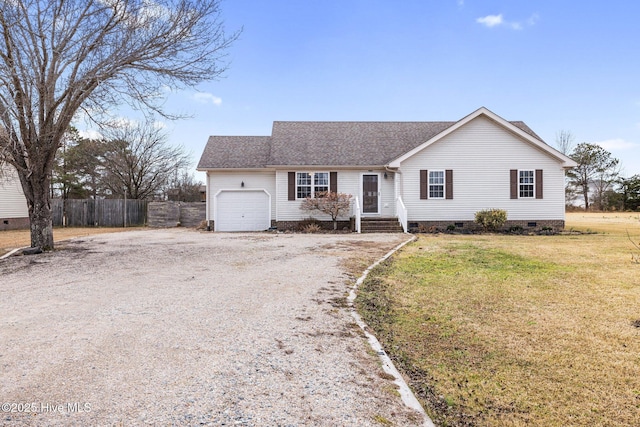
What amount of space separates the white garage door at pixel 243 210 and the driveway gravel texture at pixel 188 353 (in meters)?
11.1

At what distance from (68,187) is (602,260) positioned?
3270 centimetres

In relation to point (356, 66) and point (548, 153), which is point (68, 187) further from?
point (548, 153)

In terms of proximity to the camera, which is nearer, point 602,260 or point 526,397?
point 526,397

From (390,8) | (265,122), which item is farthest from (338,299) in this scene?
(265,122)

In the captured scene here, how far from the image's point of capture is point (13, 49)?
9.87m

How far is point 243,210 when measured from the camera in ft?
61.6

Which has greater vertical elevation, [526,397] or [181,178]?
[181,178]

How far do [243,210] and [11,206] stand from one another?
14235 mm

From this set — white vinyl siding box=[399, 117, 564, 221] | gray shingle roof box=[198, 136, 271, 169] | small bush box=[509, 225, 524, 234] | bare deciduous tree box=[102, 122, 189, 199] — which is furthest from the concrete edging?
bare deciduous tree box=[102, 122, 189, 199]

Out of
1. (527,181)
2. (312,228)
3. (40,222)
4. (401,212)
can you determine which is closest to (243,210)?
(312,228)

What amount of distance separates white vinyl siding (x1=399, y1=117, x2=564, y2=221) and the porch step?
0.92 m

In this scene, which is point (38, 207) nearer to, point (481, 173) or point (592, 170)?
point (481, 173)

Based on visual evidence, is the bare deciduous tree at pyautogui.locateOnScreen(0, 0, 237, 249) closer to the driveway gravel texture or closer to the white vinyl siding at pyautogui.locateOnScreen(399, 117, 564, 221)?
the driveway gravel texture

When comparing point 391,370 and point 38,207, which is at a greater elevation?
point 38,207
